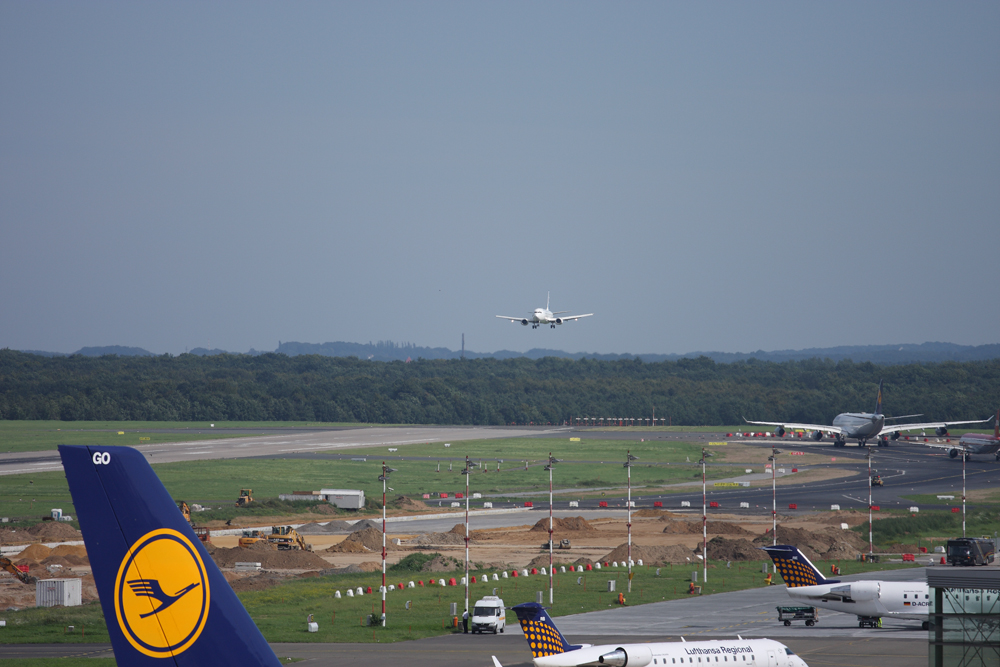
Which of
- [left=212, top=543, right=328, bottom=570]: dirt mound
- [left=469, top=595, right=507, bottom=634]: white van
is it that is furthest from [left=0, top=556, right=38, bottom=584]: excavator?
[left=469, top=595, right=507, bottom=634]: white van

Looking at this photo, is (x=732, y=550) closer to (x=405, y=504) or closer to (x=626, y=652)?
(x=405, y=504)

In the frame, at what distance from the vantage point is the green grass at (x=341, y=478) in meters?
122

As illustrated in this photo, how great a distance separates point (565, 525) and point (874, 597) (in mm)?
52335

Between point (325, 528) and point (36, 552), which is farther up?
point (36, 552)

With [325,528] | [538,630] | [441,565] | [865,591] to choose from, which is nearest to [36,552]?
[325,528]

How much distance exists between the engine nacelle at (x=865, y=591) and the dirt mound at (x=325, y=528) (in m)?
62.6

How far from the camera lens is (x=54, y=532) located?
96812mm

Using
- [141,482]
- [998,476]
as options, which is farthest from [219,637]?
[998,476]

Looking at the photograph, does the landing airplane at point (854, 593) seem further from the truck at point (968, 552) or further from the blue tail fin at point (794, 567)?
the truck at point (968, 552)

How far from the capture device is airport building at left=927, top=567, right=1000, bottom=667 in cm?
2008

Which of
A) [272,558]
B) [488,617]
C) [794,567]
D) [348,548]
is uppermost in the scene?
[794,567]

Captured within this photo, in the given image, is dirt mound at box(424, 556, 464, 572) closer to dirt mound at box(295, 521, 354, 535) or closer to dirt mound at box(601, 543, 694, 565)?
dirt mound at box(601, 543, 694, 565)

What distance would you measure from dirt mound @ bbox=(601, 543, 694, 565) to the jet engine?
5006 centimetres

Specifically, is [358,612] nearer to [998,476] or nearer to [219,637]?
[219,637]
